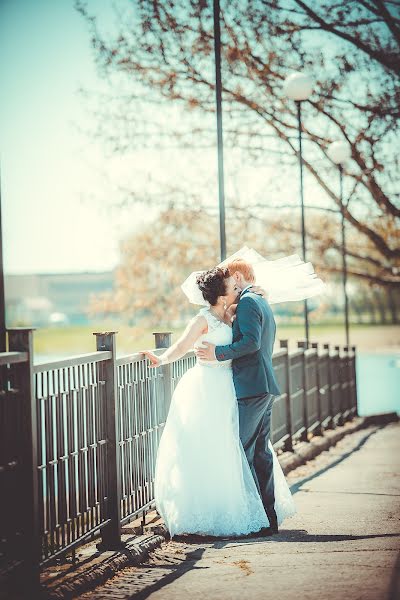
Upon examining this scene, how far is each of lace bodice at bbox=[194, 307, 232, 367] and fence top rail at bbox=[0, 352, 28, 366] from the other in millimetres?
2112

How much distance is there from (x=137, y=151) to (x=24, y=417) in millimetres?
21295

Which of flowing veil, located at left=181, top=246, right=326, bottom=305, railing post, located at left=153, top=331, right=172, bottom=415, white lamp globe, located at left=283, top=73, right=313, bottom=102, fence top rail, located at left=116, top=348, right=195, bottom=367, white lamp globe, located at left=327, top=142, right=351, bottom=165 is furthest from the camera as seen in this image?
white lamp globe, located at left=327, top=142, right=351, bottom=165

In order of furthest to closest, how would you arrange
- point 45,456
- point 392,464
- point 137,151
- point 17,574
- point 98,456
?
point 137,151 < point 392,464 < point 98,456 < point 45,456 < point 17,574

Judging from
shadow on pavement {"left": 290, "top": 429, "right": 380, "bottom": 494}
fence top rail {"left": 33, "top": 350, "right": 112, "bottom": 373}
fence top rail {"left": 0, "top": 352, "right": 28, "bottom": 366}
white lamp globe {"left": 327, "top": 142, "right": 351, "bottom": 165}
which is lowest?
shadow on pavement {"left": 290, "top": 429, "right": 380, "bottom": 494}

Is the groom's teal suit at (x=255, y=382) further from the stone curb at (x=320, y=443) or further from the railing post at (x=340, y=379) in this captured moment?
the railing post at (x=340, y=379)

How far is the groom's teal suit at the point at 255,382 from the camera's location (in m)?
6.31

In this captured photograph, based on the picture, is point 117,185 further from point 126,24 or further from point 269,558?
point 269,558

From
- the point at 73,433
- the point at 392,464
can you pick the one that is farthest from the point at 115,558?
the point at 392,464

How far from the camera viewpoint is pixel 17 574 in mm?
4500

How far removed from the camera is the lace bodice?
6461 millimetres

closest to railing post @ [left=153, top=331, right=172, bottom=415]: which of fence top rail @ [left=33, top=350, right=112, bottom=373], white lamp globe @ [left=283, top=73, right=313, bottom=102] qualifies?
fence top rail @ [left=33, top=350, right=112, bottom=373]

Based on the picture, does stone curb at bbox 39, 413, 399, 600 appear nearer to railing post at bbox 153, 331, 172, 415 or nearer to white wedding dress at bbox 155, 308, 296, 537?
white wedding dress at bbox 155, 308, 296, 537

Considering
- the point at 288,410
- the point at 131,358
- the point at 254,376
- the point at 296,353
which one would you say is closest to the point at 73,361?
the point at 131,358

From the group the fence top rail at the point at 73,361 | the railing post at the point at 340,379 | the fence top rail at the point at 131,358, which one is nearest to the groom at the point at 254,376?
the fence top rail at the point at 131,358
